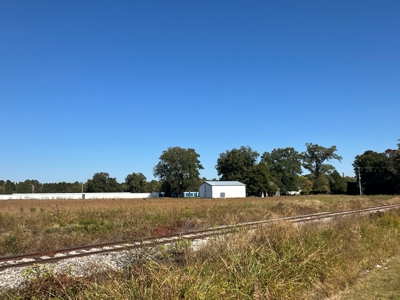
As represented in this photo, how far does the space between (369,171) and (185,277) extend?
109 metres

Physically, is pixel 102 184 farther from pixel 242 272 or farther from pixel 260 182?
pixel 242 272

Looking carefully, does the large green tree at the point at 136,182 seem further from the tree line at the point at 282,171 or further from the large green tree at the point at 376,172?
the large green tree at the point at 376,172

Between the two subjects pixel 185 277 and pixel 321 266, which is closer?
pixel 185 277

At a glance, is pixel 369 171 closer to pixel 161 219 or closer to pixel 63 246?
pixel 161 219

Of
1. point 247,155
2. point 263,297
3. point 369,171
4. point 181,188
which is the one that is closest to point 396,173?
point 369,171

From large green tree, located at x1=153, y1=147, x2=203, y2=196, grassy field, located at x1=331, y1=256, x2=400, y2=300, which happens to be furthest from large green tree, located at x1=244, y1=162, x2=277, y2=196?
grassy field, located at x1=331, y1=256, x2=400, y2=300

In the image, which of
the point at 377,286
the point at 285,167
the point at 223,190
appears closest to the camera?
the point at 377,286

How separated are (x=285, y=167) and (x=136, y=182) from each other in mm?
72184

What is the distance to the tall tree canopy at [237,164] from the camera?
117250 mm

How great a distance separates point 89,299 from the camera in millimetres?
4496

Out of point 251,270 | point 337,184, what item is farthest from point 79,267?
point 337,184

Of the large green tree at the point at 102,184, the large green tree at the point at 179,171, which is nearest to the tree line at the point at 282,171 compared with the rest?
the large green tree at the point at 179,171

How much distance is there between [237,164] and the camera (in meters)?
118

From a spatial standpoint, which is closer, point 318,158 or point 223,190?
point 223,190
